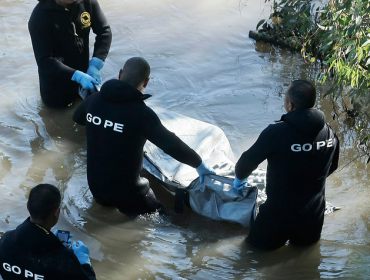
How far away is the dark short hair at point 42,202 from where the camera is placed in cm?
282

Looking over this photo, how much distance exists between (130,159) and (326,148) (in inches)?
65.4

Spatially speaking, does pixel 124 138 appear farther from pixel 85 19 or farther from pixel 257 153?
pixel 85 19

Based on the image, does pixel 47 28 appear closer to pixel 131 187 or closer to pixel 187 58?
pixel 131 187

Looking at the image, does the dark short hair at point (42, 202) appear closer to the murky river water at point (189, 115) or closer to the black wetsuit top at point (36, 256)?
the black wetsuit top at point (36, 256)

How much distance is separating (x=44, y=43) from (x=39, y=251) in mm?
3586

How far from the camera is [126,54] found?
333 inches

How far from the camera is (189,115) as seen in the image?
6.68 m

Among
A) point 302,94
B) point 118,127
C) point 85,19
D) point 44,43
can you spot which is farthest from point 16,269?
point 85,19

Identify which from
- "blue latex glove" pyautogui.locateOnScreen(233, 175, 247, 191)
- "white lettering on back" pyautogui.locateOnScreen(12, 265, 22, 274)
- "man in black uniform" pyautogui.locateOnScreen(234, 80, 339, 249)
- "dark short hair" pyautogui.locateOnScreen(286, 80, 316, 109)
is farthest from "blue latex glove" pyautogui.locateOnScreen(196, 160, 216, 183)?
"white lettering on back" pyautogui.locateOnScreen(12, 265, 22, 274)

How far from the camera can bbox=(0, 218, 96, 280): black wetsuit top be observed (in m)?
2.73

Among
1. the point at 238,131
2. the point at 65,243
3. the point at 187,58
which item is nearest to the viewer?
the point at 65,243

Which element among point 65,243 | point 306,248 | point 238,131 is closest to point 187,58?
point 238,131

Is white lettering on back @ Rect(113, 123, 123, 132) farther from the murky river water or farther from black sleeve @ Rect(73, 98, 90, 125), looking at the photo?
the murky river water

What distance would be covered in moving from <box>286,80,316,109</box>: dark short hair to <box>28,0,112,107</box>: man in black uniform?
273 cm
